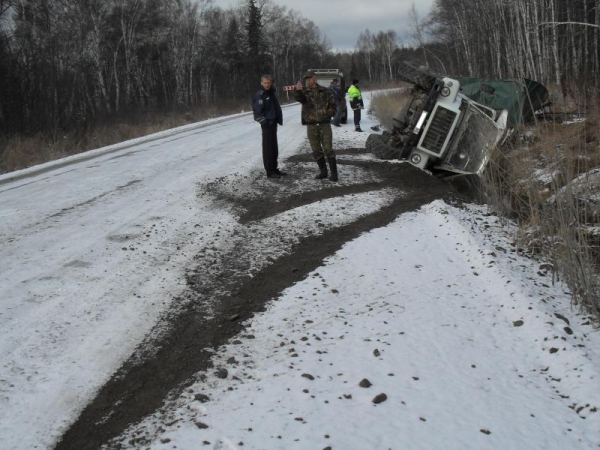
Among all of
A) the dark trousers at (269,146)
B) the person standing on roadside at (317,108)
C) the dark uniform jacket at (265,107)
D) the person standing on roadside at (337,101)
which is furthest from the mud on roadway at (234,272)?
the person standing on roadside at (337,101)

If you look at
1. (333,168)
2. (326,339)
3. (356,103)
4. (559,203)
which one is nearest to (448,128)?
(333,168)

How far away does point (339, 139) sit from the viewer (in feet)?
42.7

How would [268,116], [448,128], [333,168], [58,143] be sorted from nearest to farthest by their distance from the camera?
[333,168]
[268,116]
[448,128]
[58,143]

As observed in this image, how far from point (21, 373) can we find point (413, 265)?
11.2 ft

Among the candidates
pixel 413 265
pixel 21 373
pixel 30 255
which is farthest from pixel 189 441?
pixel 30 255

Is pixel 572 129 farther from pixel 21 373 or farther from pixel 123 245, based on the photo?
pixel 21 373

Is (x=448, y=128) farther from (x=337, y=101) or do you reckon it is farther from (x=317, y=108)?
(x=337, y=101)

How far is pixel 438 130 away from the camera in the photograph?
8680mm

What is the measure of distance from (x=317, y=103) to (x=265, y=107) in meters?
0.96

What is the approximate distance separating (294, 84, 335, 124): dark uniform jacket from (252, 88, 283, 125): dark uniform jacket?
0.64m

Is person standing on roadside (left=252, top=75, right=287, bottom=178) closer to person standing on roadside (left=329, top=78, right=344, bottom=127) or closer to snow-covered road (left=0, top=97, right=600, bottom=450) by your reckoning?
snow-covered road (left=0, top=97, right=600, bottom=450)

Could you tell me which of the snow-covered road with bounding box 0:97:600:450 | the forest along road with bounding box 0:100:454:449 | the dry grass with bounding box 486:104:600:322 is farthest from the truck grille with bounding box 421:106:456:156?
the snow-covered road with bounding box 0:97:600:450

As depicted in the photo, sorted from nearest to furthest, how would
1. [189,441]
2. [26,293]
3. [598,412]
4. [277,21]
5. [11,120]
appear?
[189,441] < [598,412] < [26,293] < [11,120] < [277,21]

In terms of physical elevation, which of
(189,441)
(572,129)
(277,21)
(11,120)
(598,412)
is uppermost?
(277,21)
